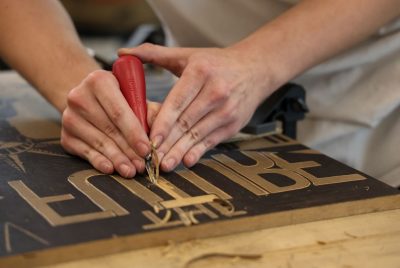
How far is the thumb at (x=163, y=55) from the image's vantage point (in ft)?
2.81

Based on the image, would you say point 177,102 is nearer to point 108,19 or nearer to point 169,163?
point 169,163

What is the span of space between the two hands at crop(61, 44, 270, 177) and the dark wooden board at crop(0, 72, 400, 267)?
0.02 metres

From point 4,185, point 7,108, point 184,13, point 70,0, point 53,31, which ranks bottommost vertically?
point 4,185

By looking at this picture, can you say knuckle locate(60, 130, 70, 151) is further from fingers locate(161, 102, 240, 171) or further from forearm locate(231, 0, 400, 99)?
forearm locate(231, 0, 400, 99)

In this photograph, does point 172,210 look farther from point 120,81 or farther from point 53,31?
point 53,31

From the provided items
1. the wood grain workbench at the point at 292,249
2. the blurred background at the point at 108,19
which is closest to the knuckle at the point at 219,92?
the wood grain workbench at the point at 292,249

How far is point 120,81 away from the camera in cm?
84

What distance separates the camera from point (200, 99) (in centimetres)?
83

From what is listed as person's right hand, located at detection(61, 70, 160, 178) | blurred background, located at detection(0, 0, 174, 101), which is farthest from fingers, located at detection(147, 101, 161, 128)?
blurred background, located at detection(0, 0, 174, 101)

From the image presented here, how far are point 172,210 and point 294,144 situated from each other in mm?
300

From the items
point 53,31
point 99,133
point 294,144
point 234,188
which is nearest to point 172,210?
point 234,188

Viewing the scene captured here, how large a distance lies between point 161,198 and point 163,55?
0.22m

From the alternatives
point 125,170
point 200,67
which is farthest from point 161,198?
point 200,67

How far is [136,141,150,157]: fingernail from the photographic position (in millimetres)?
791
